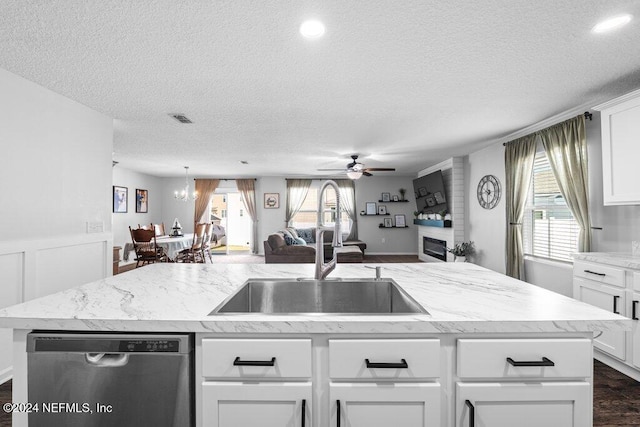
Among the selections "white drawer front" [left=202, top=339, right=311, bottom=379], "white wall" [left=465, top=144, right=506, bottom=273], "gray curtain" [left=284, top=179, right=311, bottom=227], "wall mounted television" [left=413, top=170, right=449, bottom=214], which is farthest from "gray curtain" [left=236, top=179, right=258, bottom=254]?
"white drawer front" [left=202, top=339, right=311, bottom=379]

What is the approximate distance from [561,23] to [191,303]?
2.48m

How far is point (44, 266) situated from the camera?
261cm

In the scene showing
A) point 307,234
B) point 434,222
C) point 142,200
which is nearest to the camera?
point 434,222

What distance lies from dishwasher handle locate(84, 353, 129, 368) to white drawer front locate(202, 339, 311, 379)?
261mm

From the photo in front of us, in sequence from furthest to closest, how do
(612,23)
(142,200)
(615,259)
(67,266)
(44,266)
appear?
(142,200) < (67,266) < (44,266) < (615,259) < (612,23)

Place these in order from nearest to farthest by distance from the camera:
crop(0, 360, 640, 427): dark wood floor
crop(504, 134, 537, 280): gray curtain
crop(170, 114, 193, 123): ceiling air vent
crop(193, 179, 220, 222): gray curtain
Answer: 1. crop(0, 360, 640, 427): dark wood floor
2. crop(170, 114, 193, 123): ceiling air vent
3. crop(504, 134, 537, 280): gray curtain
4. crop(193, 179, 220, 222): gray curtain

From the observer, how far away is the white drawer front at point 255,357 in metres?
0.95

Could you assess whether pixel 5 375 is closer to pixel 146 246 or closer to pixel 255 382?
pixel 255 382

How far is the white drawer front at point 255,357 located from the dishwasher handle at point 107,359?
0.26 m

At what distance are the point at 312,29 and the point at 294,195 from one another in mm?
6856

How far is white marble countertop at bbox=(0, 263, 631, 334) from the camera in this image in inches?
37.4

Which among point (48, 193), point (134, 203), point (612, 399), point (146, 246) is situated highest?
point (134, 203)

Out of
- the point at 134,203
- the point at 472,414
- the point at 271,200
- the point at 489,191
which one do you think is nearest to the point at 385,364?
the point at 472,414

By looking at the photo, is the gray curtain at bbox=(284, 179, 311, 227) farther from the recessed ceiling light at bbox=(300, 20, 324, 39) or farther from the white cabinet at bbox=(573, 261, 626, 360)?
the recessed ceiling light at bbox=(300, 20, 324, 39)
